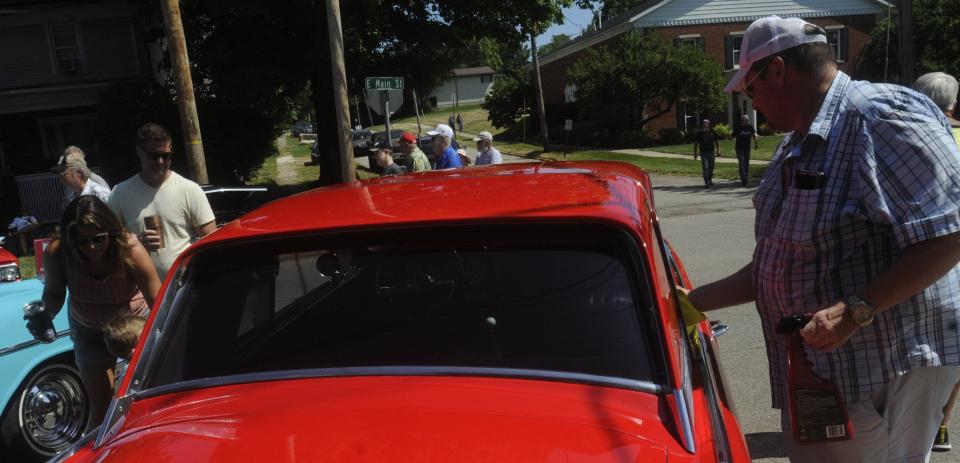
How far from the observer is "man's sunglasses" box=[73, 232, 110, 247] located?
4.14 metres

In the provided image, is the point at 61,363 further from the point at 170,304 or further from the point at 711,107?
the point at 711,107

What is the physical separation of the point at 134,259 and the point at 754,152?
28.9 m

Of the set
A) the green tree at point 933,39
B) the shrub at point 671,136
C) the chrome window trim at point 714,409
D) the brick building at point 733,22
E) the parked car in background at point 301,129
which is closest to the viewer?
the chrome window trim at point 714,409

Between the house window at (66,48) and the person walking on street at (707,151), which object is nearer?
the person walking on street at (707,151)

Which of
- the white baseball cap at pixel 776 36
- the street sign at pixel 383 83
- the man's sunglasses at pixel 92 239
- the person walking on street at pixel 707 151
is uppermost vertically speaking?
the street sign at pixel 383 83

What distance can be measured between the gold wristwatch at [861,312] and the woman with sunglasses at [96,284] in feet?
11.3

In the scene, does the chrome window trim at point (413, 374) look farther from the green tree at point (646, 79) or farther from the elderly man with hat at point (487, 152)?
the green tree at point (646, 79)

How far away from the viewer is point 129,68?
85.9 feet

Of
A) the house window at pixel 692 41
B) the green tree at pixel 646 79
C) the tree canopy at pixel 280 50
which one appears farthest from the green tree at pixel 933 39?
the tree canopy at pixel 280 50

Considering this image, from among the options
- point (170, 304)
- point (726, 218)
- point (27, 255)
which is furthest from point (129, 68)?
point (170, 304)

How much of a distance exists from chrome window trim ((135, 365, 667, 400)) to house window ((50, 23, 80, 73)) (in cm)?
2687

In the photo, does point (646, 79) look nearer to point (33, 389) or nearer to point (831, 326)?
point (33, 389)

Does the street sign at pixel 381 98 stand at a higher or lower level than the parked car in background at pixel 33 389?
higher

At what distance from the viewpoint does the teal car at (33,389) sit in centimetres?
476
